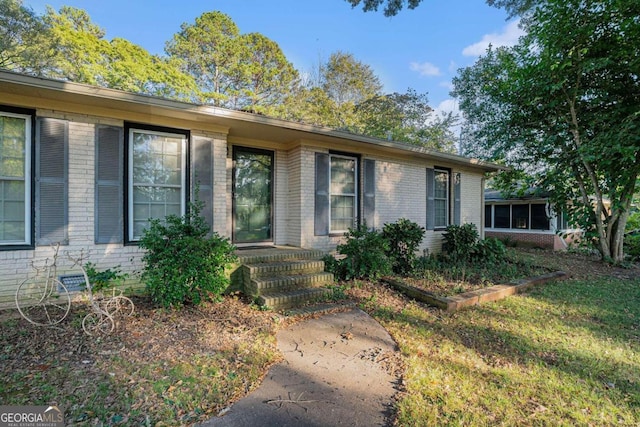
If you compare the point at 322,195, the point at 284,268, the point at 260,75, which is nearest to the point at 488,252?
the point at 322,195

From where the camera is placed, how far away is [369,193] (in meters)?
7.08

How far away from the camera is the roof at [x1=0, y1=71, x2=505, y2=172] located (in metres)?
3.61

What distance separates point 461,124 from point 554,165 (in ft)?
42.3

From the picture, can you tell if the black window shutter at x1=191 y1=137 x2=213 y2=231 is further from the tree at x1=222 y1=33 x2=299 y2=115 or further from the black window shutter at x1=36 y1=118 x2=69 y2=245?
the tree at x1=222 y1=33 x2=299 y2=115

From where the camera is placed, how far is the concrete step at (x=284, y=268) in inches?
181

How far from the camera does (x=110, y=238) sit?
173 inches

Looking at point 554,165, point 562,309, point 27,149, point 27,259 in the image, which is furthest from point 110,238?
point 554,165

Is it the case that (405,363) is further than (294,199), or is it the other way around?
(294,199)

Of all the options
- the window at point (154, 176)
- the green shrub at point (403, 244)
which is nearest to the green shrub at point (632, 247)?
the green shrub at point (403, 244)

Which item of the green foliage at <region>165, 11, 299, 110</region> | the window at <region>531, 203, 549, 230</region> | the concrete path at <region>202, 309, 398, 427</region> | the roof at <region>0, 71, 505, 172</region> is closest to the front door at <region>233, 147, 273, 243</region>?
the roof at <region>0, 71, 505, 172</region>

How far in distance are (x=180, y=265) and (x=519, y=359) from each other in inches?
157

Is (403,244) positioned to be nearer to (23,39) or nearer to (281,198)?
(281,198)

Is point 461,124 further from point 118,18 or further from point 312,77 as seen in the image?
point 118,18

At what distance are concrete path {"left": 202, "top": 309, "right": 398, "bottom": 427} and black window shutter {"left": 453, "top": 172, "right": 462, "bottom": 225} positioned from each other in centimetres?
637
